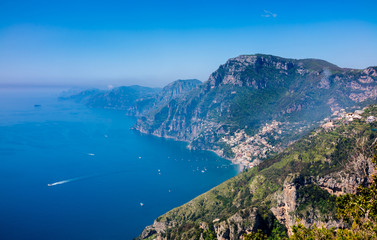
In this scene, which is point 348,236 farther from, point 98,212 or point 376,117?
point 98,212

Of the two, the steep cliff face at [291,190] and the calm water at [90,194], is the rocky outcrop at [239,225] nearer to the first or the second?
the steep cliff face at [291,190]

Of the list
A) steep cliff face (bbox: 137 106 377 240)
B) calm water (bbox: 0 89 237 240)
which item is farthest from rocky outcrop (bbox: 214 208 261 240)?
calm water (bbox: 0 89 237 240)

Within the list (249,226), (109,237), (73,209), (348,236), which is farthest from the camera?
(73,209)

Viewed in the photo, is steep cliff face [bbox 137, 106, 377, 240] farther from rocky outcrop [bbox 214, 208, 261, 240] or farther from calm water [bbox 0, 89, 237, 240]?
calm water [bbox 0, 89, 237, 240]

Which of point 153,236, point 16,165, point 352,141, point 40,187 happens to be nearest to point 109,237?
point 153,236

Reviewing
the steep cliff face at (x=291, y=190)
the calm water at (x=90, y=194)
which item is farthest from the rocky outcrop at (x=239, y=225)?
the calm water at (x=90, y=194)

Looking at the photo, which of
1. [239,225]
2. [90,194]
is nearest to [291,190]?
[239,225]

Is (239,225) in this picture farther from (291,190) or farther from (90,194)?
(90,194)

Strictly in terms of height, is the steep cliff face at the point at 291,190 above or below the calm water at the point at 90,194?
above
